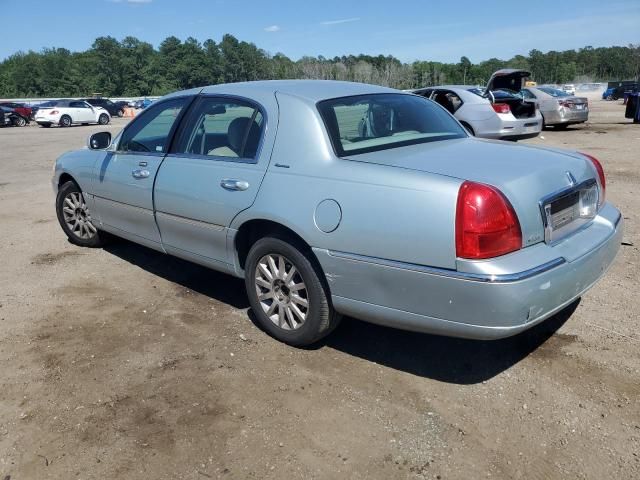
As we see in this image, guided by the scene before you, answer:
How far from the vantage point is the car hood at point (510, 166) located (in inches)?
110

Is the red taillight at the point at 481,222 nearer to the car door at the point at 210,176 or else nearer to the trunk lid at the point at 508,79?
the car door at the point at 210,176

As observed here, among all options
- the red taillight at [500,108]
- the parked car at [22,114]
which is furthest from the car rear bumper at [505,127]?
the parked car at [22,114]

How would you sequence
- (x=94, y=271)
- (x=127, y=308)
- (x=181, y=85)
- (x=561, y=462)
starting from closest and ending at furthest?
(x=561, y=462) → (x=127, y=308) → (x=94, y=271) → (x=181, y=85)

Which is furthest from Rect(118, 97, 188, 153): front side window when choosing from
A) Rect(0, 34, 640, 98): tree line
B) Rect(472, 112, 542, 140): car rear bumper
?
Rect(0, 34, 640, 98): tree line

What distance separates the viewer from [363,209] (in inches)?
116

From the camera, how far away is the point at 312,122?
3.40 meters

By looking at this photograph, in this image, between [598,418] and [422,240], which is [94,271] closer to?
[422,240]

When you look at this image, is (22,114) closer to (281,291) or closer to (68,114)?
(68,114)

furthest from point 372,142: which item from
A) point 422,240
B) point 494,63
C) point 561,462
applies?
point 494,63

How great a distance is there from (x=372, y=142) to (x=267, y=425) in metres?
1.80

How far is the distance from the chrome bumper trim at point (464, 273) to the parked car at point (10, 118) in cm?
3499

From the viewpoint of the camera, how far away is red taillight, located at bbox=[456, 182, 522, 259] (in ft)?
8.76

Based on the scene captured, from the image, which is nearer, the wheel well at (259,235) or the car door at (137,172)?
the wheel well at (259,235)

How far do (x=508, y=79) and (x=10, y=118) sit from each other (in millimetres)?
29282
